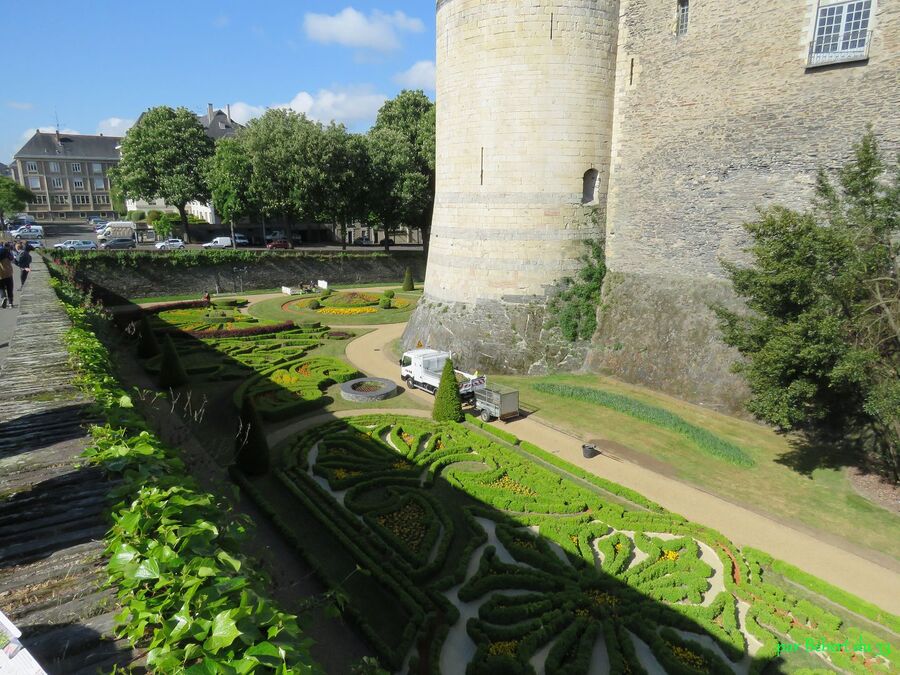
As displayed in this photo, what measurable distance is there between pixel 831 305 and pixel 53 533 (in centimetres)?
1622

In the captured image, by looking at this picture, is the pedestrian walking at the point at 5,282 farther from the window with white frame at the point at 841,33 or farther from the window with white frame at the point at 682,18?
the window with white frame at the point at 841,33

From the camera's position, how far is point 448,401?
1972cm

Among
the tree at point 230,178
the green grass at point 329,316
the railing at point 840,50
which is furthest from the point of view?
the tree at point 230,178

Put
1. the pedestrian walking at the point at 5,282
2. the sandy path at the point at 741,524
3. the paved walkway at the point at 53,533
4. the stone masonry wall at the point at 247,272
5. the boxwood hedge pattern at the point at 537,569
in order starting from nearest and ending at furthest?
the paved walkway at the point at 53,533 → the boxwood hedge pattern at the point at 537,569 → the sandy path at the point at 741,524 → the pedestrian walking at the point at 5,282 → the stone masonry wall at the point at 247,272

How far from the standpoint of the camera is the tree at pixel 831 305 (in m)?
13.3

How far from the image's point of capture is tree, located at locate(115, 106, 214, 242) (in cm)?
5612

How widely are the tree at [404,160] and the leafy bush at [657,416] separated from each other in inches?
1234

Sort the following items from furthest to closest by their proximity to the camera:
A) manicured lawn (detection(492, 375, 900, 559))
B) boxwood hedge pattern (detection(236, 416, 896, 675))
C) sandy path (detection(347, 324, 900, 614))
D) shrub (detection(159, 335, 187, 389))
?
shrub (detection(159, 335, 187, 389)) → manicured lawn (detection(492, 375, 900, 559)) → sandy path (detection(347, 324, 900, 614)) → boxwood hedge pattern (detection(236, 416, 896, 675))

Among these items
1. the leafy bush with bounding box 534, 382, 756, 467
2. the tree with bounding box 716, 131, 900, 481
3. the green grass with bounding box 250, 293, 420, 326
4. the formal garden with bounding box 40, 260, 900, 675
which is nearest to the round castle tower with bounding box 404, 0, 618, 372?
the leafy bush with bounding box 534, 382, 756, 467

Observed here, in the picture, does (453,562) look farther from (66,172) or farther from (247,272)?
(66,172)

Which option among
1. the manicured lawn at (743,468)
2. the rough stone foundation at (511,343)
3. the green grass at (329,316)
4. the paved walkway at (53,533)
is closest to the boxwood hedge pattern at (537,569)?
the manicured lawn at (743,468)

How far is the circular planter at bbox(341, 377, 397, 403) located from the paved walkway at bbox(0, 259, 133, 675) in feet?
44.7

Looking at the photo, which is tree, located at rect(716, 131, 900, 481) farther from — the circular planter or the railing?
the circular planter

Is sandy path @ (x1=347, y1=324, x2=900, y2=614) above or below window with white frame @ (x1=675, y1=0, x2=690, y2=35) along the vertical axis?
below
